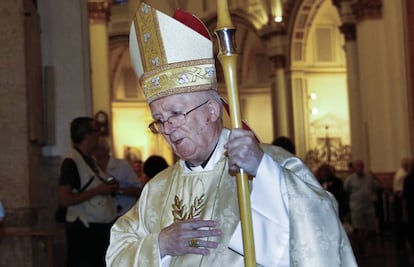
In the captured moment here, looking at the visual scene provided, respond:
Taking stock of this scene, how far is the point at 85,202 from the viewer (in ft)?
20.1

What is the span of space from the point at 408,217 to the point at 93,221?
21.3 feet

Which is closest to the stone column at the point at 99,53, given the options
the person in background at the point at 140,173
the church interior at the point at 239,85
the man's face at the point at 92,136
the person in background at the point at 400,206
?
the church interior at the point at 239,85

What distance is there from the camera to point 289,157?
10.2 feet

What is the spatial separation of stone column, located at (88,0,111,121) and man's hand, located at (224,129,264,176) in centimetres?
1503

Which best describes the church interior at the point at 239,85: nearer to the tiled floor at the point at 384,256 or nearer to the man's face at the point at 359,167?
the tiled floor at the point at 384,256

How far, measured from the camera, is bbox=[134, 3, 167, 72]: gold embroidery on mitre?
10.3 feet

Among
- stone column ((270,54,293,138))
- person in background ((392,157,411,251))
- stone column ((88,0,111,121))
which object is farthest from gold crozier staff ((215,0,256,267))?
stone column ((270,54,293,138))

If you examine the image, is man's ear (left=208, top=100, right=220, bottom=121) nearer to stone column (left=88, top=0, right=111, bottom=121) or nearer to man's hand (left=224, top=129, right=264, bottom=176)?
man's hand (left=224, top=129, right=264, bottom=176)

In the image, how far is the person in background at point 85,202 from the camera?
6.06m

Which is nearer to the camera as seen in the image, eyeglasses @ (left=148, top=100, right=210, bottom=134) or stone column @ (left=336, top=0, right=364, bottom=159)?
eyeglasses @ (left=148, top=100, right=210, bottom=134)

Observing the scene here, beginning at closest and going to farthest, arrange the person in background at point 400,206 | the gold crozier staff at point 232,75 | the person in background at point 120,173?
the gold crozier staff at point 232,75
the person in background at point 120,173
the person in background at point 400,206

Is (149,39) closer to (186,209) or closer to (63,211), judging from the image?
(186,209)

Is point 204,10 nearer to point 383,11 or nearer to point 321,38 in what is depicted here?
point 321,38

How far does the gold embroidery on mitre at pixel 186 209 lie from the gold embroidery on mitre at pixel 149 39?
1.70 ft
